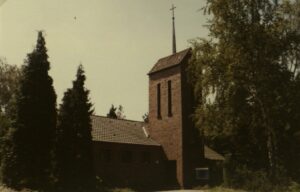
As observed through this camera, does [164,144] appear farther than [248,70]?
Yes

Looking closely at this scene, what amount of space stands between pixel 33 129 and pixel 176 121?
14739 millimetres

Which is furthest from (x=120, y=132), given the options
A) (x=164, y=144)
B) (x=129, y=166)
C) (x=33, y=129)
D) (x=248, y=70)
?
(x=248, y=70)

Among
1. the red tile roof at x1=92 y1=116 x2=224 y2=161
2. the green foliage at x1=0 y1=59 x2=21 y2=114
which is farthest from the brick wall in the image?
the green foliage at x1=0 y1=59 x2=21 y2=114

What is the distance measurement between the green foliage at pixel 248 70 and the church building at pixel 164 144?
7601 millimetres

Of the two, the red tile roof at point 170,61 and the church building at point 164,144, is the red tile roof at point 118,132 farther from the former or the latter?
the red tile roof at point 170,61

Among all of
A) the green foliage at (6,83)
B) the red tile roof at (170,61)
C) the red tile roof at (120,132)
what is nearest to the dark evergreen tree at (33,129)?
the red tile roof at (120,132)

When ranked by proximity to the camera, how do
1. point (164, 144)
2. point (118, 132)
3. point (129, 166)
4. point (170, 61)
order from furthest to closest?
point (170, 61)
point (164, 144)
point (118, 132)
point (129, 166)

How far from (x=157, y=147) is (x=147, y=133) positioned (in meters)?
2.69

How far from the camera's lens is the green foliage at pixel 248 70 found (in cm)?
2864

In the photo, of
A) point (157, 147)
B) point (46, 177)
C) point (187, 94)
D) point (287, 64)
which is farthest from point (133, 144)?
point (287, 64)

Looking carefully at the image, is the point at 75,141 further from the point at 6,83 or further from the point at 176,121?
the point at 6,83

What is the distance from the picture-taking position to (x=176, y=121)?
38.9m

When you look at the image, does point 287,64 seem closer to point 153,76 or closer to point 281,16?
point 281,16

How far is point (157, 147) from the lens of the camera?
131 feet
